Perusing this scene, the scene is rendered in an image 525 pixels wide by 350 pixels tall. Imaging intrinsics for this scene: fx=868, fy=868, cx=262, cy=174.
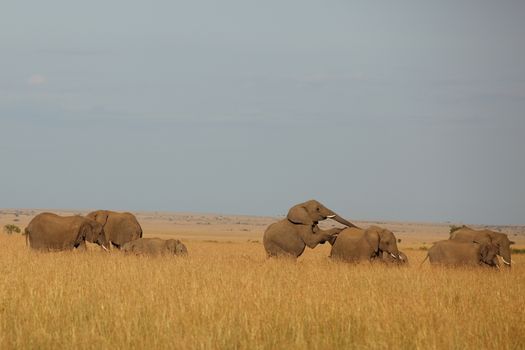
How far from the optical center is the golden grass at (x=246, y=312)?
9516 mm

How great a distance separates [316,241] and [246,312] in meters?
13.5

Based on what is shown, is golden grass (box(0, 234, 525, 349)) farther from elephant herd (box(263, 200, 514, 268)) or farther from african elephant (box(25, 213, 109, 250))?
african elephant (box(25, 213, 109, 250))

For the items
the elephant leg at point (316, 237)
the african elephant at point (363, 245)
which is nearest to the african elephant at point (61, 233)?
the elephant leg at point (316, 237)

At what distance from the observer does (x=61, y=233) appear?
85.8ft

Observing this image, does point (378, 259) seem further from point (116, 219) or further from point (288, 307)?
point (288, 307)

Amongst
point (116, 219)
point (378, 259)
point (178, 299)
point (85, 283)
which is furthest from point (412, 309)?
point (116, 219)

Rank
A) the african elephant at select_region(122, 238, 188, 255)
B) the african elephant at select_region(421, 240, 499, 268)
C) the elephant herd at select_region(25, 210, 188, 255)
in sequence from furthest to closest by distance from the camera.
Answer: the elephant herd at select_region(25, 210, 188, 255)
the african elephant at select_region(122, 238, 188, 255)
the african elephant at select_region(421, 240, 499, 268)

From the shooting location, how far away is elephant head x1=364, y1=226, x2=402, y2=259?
947 inches

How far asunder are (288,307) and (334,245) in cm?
1280

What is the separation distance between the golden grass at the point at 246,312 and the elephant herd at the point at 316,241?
6883 millimetres

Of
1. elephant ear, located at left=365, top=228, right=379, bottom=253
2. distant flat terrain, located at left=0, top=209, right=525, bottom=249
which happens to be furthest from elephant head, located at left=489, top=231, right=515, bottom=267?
distant flat terrain, located at left=0, top=209, right=525, bottom=249

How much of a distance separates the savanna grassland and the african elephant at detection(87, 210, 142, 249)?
1275 centimetres

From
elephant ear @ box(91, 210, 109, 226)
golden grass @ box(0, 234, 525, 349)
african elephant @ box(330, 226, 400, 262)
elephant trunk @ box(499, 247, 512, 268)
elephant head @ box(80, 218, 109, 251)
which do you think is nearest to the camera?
golden grass @ box(0, 234, 525, 349)

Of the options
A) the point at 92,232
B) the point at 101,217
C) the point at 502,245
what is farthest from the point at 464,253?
the point at 101,217
